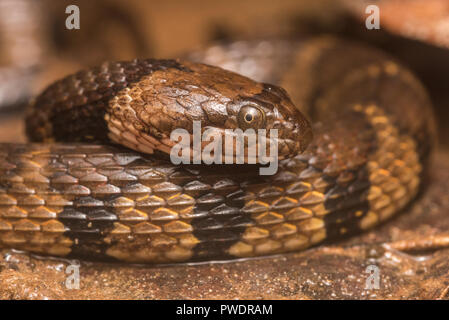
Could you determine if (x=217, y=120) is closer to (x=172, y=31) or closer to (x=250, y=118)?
(x=250, y=118)

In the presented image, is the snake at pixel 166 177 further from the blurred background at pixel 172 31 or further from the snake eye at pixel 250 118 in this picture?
the blurred background at pixel 172 31

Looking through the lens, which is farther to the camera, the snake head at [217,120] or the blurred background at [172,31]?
the blurred background at [172,31]

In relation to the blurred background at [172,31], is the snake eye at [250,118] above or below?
below

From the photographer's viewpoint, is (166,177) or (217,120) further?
(166,177)

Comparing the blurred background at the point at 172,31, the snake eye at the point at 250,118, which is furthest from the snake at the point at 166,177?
the blurred background at the point at 172,31

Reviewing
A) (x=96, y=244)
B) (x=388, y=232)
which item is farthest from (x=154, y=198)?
(x=388, y=232)

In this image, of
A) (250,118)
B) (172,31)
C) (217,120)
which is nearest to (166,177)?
(217,120)

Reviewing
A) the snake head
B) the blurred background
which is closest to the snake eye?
the snake head

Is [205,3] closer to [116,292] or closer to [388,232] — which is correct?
[388,232]
